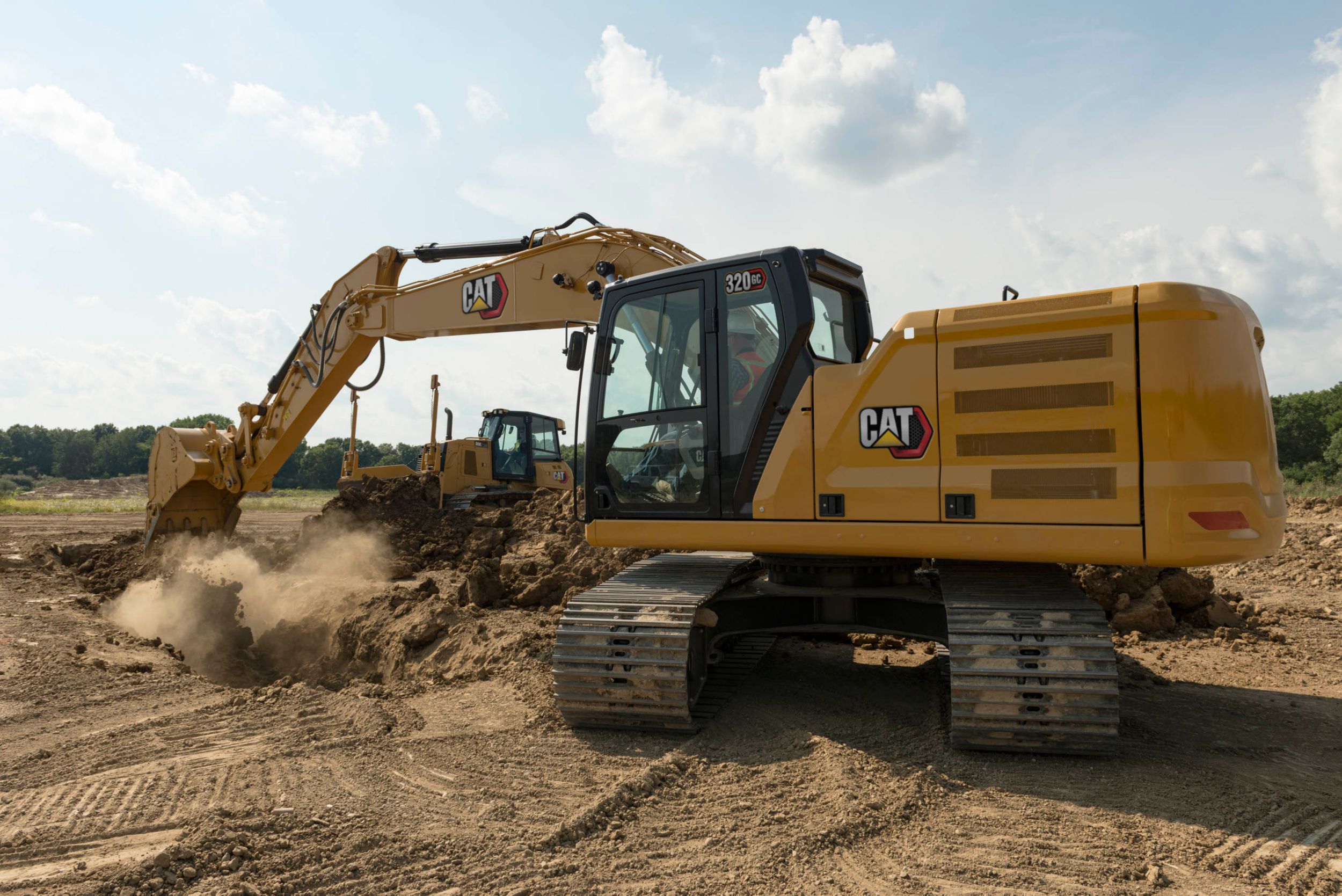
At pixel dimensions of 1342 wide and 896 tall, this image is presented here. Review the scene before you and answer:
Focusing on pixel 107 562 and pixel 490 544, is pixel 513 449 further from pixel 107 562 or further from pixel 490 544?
pixel 107 562

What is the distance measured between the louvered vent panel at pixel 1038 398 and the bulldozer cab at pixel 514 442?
14.4 metres

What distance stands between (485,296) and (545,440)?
11.9 m

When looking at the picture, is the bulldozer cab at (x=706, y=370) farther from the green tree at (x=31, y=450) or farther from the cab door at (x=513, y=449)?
the green tree at (x=31, y=450)

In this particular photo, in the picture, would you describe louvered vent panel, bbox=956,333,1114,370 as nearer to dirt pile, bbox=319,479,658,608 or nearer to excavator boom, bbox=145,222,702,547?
excavator boom, bbox=145,222,702,547

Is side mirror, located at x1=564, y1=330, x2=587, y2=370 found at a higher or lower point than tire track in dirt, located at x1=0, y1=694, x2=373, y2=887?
higher

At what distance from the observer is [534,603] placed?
8.65 m

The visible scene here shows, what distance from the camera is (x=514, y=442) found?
18.8 meters

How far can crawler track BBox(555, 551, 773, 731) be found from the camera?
491cm

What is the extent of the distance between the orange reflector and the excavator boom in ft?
14.2

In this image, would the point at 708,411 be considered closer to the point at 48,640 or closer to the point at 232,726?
the point at 232,726

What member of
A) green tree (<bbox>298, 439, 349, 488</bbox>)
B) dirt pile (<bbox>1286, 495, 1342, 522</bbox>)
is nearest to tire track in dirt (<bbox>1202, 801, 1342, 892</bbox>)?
dirt pile (<bbox>1286, 495, 1342, 522</bbox>)

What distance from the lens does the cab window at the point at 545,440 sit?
19.3m

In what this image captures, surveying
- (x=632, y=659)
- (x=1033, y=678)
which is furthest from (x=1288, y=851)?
(x=632, y=659)

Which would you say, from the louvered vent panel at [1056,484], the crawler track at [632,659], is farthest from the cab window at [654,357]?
the louvered vent panel at [1056,484]
